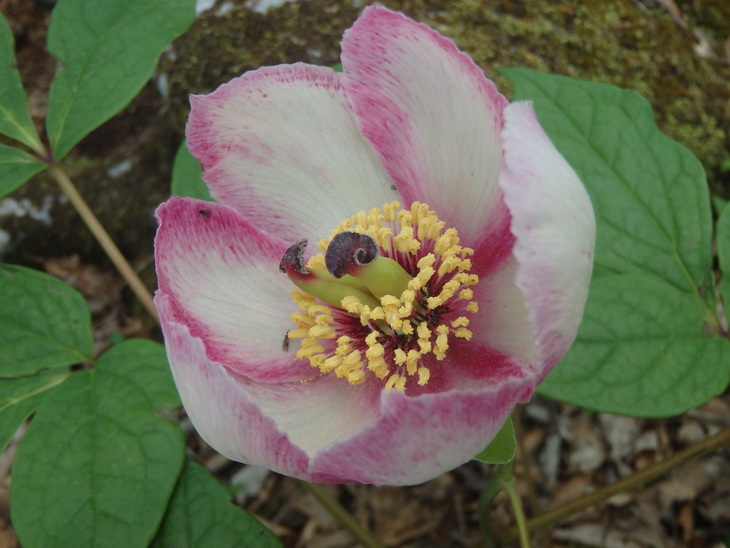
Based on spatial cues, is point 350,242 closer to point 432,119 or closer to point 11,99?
point 432,119

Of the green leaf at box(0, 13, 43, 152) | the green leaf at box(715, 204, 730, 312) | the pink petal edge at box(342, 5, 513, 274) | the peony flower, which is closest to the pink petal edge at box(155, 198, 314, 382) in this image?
the peony flower

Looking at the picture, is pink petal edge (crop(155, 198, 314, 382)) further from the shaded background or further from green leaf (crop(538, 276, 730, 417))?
the shaded background

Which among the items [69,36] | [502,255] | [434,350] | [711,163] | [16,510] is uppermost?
[69,36]

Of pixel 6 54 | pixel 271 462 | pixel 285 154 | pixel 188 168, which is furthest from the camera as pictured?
pixel 6 54

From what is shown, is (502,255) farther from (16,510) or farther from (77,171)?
(77,171)

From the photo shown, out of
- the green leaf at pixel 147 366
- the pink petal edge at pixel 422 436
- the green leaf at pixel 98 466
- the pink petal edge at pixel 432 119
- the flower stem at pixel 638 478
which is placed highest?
the pink petal edge at pixel 432 119

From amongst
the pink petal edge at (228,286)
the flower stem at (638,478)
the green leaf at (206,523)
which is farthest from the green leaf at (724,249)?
the green leaf at (206,523)

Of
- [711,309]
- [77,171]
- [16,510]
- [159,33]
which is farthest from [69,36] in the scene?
[711,309]

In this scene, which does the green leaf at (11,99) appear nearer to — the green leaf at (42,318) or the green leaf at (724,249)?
the green leaf at (42,318)
